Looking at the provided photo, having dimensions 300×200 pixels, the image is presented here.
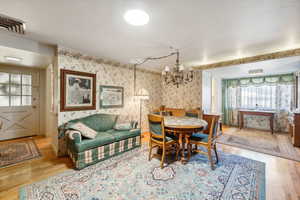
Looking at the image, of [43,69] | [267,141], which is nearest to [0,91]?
[43,69]

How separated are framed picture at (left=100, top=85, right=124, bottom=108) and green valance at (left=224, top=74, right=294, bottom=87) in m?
5.15

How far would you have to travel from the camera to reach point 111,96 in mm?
3854

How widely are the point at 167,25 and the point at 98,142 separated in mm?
2448

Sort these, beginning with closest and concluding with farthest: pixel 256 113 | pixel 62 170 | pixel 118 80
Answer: pixel 62 170, pixel 118 80, pixel 256 113

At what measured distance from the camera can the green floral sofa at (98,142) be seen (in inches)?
93.5

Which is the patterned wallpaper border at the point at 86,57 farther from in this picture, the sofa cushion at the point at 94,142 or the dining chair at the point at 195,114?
the dining chair at the point at 195,114

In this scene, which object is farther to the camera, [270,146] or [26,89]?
[26,89]

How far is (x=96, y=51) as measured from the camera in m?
3.12

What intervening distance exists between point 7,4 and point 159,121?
8.52 feet

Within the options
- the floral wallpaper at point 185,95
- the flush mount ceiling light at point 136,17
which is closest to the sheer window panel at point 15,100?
the flush mount ceiling light at point 136,17

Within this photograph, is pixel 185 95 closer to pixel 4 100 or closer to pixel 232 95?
pixel 232 95

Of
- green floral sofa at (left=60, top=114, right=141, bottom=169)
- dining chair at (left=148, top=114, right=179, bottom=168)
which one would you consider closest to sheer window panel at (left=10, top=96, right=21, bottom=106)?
green floral sofa at (left=60, top=114, right=141, bottom=169)

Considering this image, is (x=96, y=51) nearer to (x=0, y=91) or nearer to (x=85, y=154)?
(x=85, y=154)

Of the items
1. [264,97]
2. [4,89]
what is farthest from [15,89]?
[264,97]
